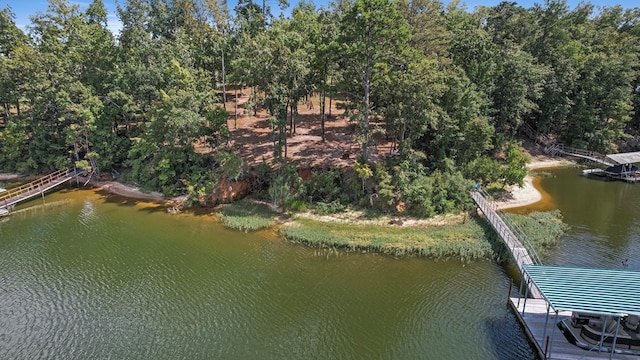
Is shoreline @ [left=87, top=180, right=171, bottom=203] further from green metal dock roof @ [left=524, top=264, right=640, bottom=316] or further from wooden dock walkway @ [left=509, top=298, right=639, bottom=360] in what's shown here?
green metal dock roof @ [left=524, top=264, right=640, bottom=316]

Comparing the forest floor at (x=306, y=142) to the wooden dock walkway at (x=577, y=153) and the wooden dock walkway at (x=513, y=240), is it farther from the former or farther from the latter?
the wooden dock walkway at (x=577, y=153)

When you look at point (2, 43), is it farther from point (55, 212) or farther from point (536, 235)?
point (536, 235)

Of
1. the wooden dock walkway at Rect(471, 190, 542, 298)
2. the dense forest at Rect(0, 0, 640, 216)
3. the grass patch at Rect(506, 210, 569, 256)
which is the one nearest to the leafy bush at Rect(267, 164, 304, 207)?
the dense forest at Rect(0, 0, 640, 216)

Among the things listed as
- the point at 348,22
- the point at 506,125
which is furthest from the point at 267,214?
the point at 506,125

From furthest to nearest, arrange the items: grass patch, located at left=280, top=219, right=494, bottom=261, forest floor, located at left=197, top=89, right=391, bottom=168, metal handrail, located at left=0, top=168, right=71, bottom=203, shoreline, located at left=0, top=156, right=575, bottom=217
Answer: forest floor, located at left=197, top=89, right=391, bottom=168 < metal handrail, located at left=0, top=168, right=71, bottom=203 < shoreline, located at left=0, top=156, right=575, bottom=217 < grass patch, located at left=280, top=219, right=494, bottom=261

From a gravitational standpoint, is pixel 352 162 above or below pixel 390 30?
below

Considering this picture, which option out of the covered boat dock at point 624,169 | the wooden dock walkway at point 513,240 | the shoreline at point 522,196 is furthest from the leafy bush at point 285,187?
the covered boat dock at point 624,169

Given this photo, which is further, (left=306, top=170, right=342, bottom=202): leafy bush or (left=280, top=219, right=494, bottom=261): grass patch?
(left=306, top=170, right=342, bottom=202): leafy bush

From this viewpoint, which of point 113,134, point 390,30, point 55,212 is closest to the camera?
point 390,30
